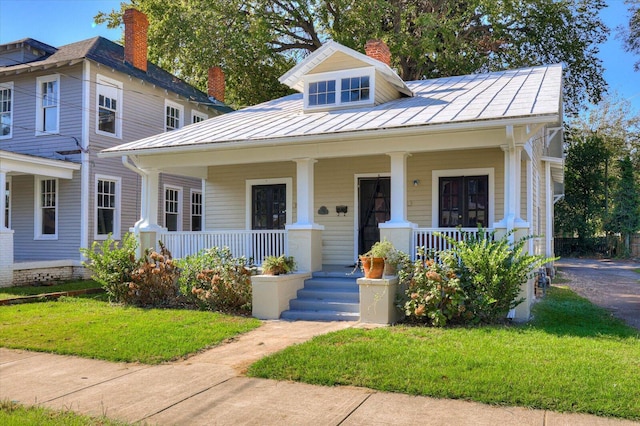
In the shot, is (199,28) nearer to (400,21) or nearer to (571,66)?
(400,21)

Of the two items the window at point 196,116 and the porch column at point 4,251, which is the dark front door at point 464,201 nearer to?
the porch column at point 4,251

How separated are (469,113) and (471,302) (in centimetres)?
318

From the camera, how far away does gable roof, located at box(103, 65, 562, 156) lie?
28.3 ft

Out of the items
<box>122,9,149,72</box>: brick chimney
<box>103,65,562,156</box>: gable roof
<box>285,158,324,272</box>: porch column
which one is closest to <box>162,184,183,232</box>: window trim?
<box>122,9,149,72</box>: brick chimney

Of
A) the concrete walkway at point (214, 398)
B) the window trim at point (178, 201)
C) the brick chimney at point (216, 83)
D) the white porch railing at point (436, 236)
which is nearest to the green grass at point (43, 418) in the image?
the concrete walkway at point (214, 398)

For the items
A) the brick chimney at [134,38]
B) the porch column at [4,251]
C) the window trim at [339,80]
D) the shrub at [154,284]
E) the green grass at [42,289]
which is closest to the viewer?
the shrub at [154,284]

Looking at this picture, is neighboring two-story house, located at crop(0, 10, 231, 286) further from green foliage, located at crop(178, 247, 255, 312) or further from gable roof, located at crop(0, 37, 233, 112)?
green foliage, located at crop(178, 247, 255, 312)

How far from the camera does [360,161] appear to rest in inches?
475

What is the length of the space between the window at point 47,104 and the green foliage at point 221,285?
348 inches

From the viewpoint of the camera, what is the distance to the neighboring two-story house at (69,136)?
50.9 ft

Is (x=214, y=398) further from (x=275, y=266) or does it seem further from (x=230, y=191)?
(x=230, y=191)

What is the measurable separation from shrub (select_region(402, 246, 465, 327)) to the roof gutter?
2170 mm

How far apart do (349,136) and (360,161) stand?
2.74 metres

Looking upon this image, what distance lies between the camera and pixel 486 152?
10844 millimetres
